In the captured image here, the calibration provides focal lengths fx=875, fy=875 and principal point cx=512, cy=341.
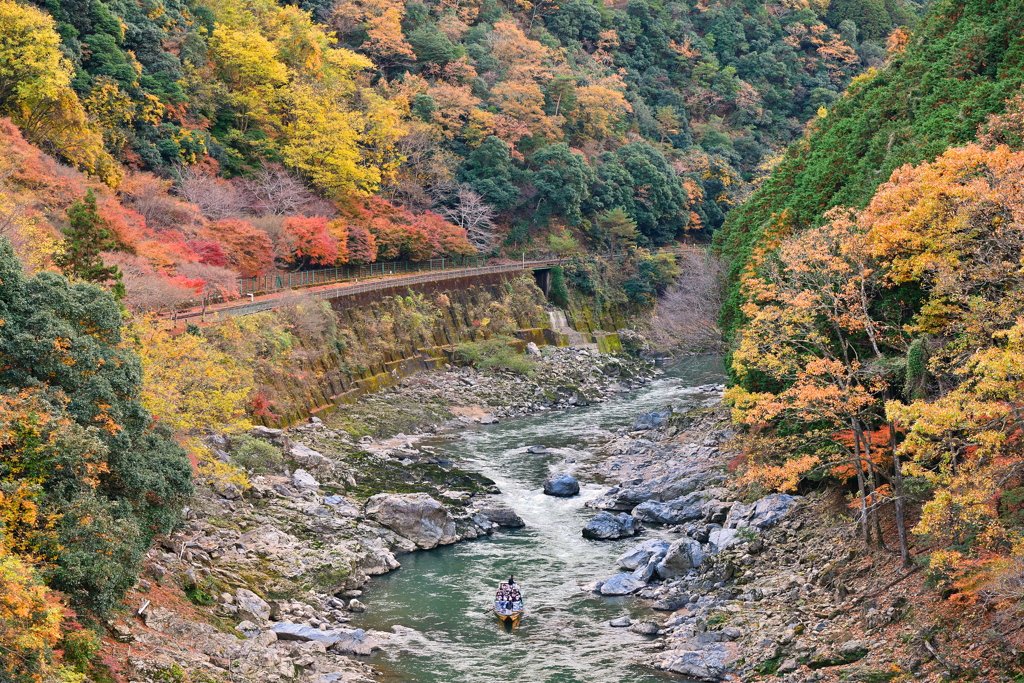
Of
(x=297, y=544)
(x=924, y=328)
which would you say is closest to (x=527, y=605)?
(x=297, y=544)

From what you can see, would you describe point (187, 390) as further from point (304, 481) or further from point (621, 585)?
point (621, 585)

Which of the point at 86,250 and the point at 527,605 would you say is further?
the point at 86,250

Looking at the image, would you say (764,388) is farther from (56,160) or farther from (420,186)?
(420,186)

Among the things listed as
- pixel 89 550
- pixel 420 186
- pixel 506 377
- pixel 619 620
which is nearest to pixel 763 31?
pixel 420 186

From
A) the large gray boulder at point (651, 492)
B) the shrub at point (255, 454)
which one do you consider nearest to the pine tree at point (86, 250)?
the shrub at point (255, 454)

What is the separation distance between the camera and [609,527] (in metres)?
26.7

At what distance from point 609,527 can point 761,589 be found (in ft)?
22.9

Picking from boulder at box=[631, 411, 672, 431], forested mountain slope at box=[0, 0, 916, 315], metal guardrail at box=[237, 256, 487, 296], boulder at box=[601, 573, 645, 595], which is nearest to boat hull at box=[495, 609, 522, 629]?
boulder at box=[601, 573, 645, 595]

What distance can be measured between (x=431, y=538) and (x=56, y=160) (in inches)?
902

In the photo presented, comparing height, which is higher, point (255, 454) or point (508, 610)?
point (255, 454)

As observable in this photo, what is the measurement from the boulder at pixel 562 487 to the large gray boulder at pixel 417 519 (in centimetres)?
488

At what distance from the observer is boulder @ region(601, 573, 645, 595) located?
73.4 feet

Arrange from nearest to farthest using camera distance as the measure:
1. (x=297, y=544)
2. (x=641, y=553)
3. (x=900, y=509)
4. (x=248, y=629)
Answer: (x=900, y=509)
(x=248, y=629)
(x=297, y=544)
(x=641, y=553)

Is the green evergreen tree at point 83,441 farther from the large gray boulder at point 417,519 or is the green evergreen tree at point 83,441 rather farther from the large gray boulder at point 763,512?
the large gray boulder at point 763,512
